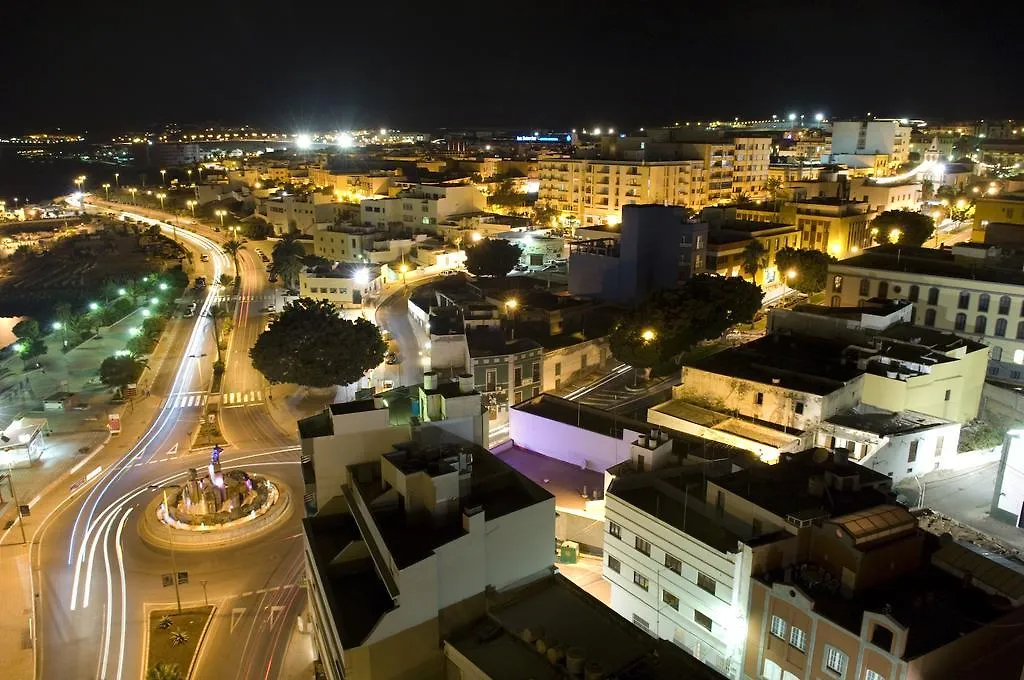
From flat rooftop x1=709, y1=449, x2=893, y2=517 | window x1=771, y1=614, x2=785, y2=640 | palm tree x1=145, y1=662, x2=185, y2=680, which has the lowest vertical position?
palm tree x1=145, y1=662, x2=185, y2=680

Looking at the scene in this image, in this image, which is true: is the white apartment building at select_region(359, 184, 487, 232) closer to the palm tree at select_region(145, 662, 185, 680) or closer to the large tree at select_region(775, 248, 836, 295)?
the large tree at select_region(775, 248, 836, 295)

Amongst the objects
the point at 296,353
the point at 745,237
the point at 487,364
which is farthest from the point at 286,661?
the point at 745,237

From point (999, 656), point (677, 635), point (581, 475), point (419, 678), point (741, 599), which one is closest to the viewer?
point (999, 656)

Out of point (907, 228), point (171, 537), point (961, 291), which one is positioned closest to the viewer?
point (171, 537)

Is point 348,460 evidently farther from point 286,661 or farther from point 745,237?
point 745,237

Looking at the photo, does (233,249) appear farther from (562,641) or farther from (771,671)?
(771,671)

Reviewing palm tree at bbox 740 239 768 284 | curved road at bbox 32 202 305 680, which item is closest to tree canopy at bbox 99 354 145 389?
curved road at bbox 32 202 305 680

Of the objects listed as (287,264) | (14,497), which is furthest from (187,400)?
(287,264)
